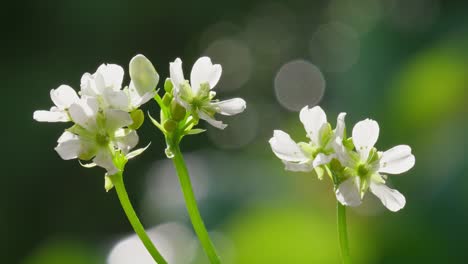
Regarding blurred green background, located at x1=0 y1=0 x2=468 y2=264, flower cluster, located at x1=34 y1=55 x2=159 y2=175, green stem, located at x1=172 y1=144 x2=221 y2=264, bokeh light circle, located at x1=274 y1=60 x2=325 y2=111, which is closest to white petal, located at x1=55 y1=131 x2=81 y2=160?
flower cluster, located at x1=34 y1=55 x2=159 y2=175

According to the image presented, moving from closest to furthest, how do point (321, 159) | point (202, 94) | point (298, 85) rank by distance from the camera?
point (321, 159) < point (202, 94) < point (298, 85)

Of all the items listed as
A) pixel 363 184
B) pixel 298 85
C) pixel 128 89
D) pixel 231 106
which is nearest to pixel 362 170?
pixel 363 184

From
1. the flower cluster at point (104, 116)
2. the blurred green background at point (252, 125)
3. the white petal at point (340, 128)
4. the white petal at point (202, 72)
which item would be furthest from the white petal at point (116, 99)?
the blurred green background at point (252, 125)

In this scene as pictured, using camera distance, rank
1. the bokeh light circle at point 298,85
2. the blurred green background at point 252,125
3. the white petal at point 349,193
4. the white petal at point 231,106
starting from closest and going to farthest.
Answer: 1. the white petal at point 349,193
2. the white petal at point 231,106
3. the blurred green background at point 252,125
4. the bokeh light circle at point 298,85

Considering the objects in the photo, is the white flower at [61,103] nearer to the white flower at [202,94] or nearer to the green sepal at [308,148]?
the white flower at [202,94]

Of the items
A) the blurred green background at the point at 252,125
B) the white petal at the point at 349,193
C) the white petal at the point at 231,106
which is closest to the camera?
the white petal at the point at 349,193

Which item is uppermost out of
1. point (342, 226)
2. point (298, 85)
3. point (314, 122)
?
point (314, 122)

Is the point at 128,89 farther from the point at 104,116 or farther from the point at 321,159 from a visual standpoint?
the point at 321,159
